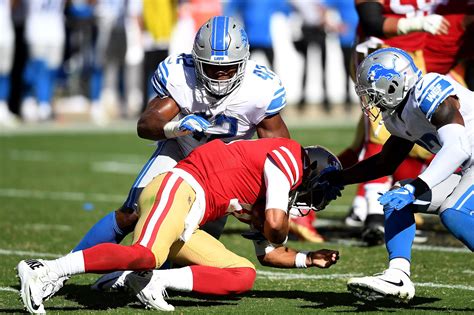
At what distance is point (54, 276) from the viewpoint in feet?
16.2

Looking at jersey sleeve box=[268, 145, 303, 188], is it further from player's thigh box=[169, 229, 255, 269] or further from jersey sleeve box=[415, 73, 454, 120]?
jersey sleeve box=[415, 73, 454, 120]

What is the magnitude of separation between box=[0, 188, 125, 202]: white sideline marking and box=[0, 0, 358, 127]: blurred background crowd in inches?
207

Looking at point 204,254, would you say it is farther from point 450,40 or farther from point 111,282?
point 450,40

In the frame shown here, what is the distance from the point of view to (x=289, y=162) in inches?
212

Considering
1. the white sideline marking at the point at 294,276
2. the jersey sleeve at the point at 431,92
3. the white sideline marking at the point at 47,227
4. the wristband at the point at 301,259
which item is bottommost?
the white sideline marking at the point at 47,227

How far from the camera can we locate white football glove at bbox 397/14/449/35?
7.29 meters

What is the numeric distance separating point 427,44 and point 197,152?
10.2 feet

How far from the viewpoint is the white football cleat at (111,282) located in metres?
5.75

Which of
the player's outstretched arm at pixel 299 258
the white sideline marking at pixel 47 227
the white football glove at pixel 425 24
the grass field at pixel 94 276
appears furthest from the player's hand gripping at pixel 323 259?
the white sideline marking at pixel 47 227

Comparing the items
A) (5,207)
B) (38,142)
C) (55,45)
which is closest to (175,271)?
Answer: (5,207)

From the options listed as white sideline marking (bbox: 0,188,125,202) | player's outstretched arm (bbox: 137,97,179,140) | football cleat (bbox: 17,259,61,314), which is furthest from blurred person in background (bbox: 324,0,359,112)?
football cleat (bbox: 17,259,61,314)

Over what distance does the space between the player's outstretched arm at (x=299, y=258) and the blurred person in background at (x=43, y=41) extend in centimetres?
1150

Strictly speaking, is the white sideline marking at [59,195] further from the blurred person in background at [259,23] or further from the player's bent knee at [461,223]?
the blurred person in background at [259,23]

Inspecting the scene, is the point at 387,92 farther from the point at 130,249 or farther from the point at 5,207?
the point at 5,207
